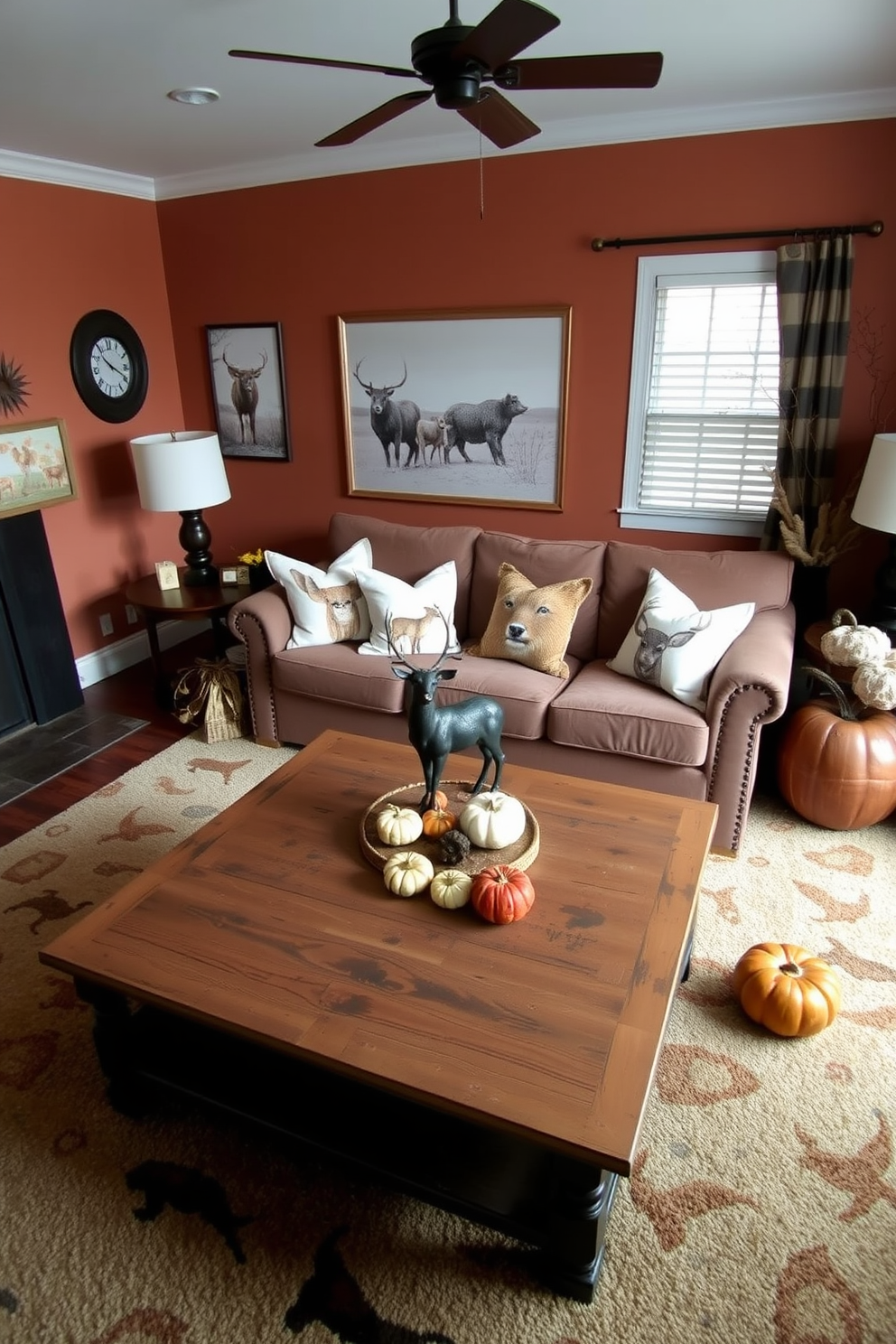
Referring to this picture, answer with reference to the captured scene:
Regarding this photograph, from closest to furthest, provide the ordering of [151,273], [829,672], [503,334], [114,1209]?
[114,1209]
[829,672]
[503,334]
[151,273]

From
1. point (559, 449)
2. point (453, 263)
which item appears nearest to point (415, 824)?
point (559, 449)

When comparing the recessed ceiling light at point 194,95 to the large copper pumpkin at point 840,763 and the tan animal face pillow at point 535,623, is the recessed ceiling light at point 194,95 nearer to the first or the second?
the tan animal face pillow at point 535,623

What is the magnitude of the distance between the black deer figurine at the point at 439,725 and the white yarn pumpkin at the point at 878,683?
1.42 metres

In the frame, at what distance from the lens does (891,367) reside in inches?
123

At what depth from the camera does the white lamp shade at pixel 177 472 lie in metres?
3.81

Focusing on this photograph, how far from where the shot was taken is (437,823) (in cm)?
209

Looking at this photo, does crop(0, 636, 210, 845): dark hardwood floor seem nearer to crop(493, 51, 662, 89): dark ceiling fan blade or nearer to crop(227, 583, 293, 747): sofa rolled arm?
crop(227, 583, 293, 747): sofa rolled arm

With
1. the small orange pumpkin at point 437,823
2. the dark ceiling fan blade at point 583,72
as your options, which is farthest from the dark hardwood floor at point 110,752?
the dark ceiling fan blade at point 583,72

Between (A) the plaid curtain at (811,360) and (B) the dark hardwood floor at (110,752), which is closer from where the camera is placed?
(A) the plaid curtain at (811,360)

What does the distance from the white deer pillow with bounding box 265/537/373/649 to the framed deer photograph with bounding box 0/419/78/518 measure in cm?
119

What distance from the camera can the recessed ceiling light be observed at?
274 cm

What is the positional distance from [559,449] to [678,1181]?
291 centimetres

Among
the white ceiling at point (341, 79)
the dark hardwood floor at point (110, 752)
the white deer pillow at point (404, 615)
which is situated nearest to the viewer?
the white ceiling at point (341, 79)

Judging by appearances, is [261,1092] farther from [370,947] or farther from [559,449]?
[559,449]
